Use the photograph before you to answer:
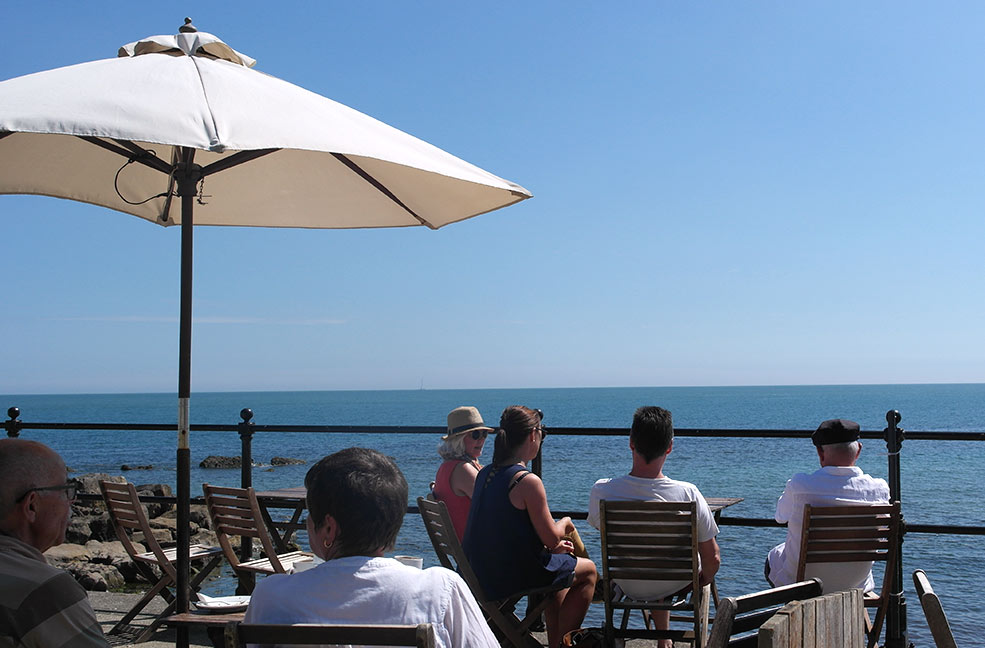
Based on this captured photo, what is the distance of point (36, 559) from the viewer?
210cm

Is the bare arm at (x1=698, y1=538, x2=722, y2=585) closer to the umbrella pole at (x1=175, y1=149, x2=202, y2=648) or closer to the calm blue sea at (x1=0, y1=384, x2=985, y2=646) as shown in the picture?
the umbrella pole at (x1=175, y1=149, x2=202, y2=648)

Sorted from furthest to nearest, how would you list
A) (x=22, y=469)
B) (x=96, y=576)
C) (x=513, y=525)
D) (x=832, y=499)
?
1. (x=96, y=576)
2. (x=832, y=499)
3. (x=513, y=525)
4. (x=22, y=469)

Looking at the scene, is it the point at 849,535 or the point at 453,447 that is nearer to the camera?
the point at 849,535

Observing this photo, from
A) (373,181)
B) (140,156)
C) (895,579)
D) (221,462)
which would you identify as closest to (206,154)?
(140,156)

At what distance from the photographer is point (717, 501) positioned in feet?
17.3

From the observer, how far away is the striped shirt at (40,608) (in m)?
1.96

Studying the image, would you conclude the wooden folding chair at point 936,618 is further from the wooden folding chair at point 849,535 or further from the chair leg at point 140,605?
the chair leg at point 140,605

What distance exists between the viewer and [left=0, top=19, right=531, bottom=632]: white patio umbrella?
8.68 feet

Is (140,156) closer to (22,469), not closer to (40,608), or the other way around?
(22,469)

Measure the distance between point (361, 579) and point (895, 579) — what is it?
3.96 m

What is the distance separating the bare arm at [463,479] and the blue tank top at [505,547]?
0.47 metres

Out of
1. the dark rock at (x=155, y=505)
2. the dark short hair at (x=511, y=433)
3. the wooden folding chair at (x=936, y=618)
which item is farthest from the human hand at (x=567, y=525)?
the dark rock at (x=155, y=505)

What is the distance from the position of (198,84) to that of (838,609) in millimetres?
2329

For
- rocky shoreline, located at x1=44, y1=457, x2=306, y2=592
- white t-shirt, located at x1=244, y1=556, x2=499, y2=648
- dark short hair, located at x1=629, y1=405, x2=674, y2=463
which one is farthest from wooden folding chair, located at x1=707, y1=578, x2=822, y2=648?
rocky shoreline, located at x1=44, y1=457, x2=306, y2=592
